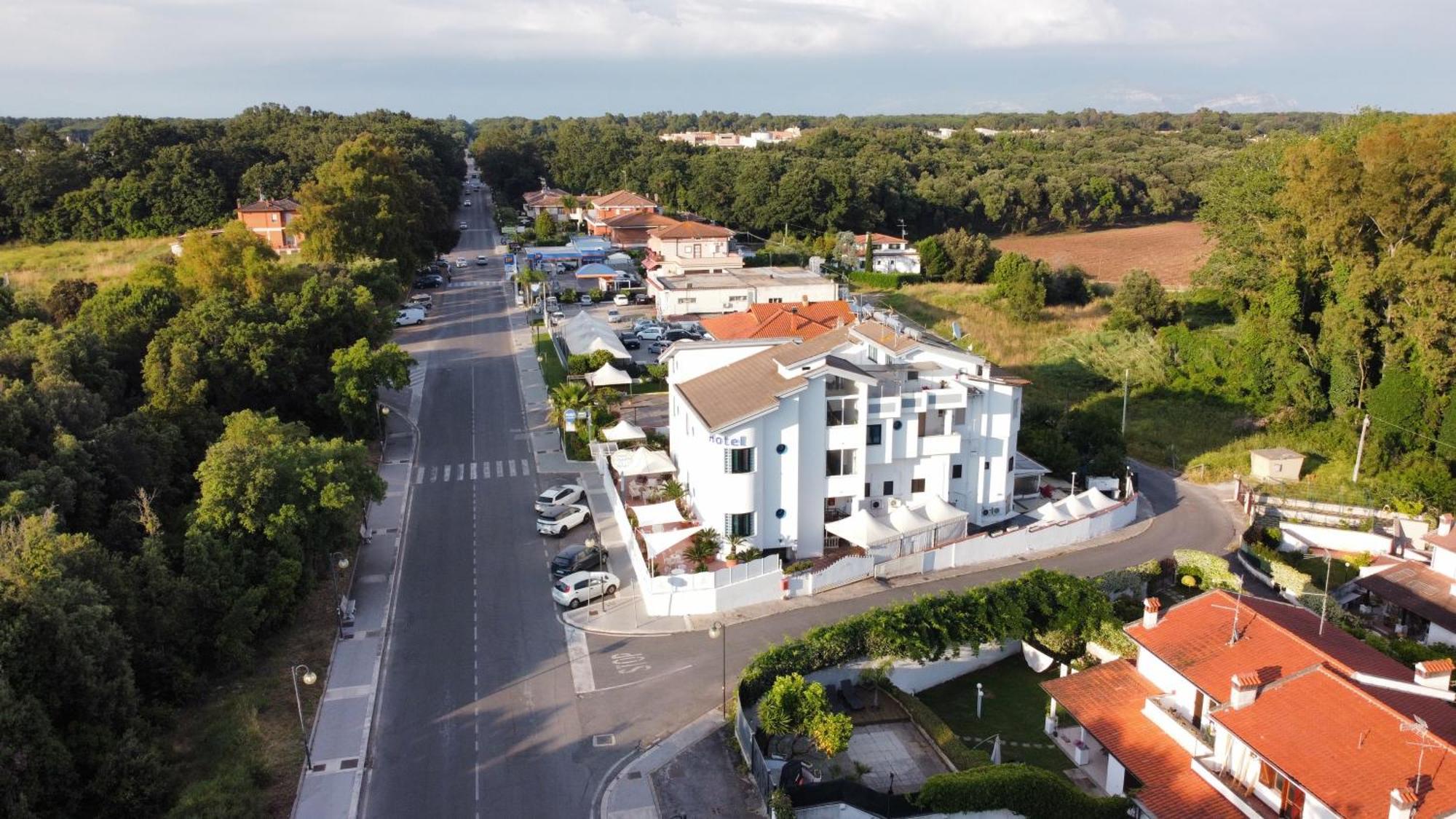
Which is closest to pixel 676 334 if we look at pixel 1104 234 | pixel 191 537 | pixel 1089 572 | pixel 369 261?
pixel 369 261

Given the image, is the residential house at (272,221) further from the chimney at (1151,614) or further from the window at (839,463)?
the chimney at (1151,614)

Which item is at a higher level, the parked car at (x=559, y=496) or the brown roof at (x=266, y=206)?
the brown roof at (x=266, y=206)

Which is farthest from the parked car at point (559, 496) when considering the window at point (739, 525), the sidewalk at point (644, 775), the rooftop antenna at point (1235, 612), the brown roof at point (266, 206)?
the brown roof at point (266, 206)

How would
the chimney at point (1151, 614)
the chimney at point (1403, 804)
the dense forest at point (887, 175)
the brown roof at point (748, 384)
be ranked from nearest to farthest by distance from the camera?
the chimney at point (1403, 804) < the chimney at point (1151, 614) < the brown roof at point (748, 384) < the dense forest at point (887, 175)

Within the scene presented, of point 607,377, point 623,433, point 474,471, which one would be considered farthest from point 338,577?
point 607,377

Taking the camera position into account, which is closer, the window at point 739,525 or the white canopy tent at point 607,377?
the window at point 739,525

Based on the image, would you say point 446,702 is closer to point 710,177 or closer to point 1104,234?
point 710,177
